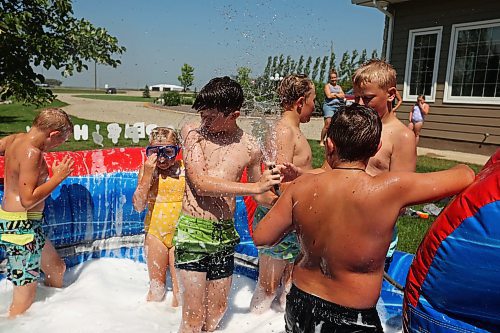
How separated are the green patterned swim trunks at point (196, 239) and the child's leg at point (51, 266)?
1.62 meters

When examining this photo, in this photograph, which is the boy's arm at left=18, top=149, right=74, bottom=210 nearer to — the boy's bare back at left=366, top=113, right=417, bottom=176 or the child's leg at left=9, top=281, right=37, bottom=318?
the child's leg at left=9, top=281, right=37, bottom=318

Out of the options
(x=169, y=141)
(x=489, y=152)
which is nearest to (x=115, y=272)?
(x=169, y=141)

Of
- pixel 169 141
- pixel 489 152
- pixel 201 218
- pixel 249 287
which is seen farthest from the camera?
pixel 489 152

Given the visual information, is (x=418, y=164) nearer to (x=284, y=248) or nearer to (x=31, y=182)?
(x=284, y=248)

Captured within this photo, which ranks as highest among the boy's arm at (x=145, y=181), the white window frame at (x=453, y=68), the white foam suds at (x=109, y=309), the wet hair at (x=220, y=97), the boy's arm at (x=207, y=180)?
the white window frame at (x=453, y=68)

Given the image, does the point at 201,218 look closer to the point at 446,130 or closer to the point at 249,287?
the point at 249,287

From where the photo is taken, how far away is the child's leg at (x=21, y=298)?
347cm

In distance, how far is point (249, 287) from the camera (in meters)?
4.29

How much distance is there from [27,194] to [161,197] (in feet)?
3.20

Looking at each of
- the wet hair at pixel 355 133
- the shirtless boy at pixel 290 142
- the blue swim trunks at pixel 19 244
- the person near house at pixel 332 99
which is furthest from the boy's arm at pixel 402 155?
the person near house at pixel 332 99

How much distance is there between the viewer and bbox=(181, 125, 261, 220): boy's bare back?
2736mm

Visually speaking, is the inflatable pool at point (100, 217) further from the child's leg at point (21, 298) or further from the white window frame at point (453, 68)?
the white window frame at point (453, 68)

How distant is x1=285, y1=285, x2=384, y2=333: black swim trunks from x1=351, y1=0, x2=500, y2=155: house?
934cm

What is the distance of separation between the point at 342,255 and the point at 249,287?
246cm
